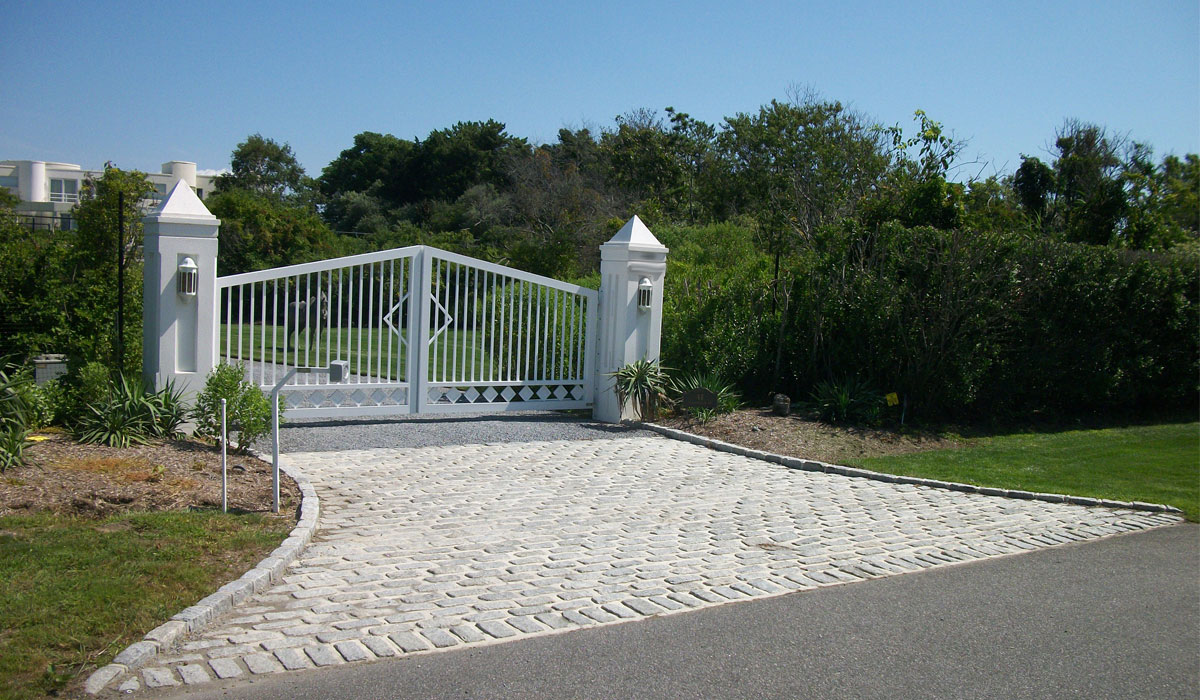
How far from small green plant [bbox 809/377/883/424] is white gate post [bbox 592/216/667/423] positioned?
8.14 feet

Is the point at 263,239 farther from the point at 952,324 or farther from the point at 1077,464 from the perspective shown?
the point at 1077,464

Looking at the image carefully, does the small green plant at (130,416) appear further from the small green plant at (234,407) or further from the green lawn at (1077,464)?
the green lawn at (1077,464)

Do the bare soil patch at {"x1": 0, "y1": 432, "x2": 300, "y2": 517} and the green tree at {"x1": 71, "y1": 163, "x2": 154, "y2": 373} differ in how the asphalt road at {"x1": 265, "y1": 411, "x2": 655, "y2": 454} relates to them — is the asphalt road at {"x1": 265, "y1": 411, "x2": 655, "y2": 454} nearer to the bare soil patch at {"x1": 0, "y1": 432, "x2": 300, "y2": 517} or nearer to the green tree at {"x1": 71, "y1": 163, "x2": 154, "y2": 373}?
the bare soil patch at {"x1": 0, "y1": 432, "x2": 300, "y2": 517}

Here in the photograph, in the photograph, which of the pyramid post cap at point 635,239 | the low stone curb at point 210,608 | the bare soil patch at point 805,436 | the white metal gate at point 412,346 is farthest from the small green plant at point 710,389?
the low stone curb at point 210,608

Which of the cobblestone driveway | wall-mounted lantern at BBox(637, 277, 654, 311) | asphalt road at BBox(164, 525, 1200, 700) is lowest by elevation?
asphalt road at BBox(164, 525, 1200, 700)

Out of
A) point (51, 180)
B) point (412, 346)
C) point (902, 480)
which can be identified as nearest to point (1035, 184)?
point (902, 480)

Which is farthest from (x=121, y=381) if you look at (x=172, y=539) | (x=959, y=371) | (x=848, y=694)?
(x=959, y=371)

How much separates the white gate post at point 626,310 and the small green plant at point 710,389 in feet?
1.97

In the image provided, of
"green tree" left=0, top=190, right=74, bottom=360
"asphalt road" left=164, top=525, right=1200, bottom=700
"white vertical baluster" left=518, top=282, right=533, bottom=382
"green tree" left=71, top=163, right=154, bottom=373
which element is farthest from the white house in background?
"asphalt road" left=164, top=525, right=1200, bottom=700

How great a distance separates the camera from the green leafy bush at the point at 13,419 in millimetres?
7445

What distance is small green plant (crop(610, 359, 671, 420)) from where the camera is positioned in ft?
40.9

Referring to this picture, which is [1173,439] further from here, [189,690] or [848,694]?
[189,690]

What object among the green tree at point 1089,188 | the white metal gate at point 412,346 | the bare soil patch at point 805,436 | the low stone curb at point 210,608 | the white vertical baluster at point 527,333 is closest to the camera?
the low stone curb at point 210,608

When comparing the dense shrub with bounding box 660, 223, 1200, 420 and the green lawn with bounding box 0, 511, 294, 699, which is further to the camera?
the dense shrub with bounding box 660, 223, 1200, 420
